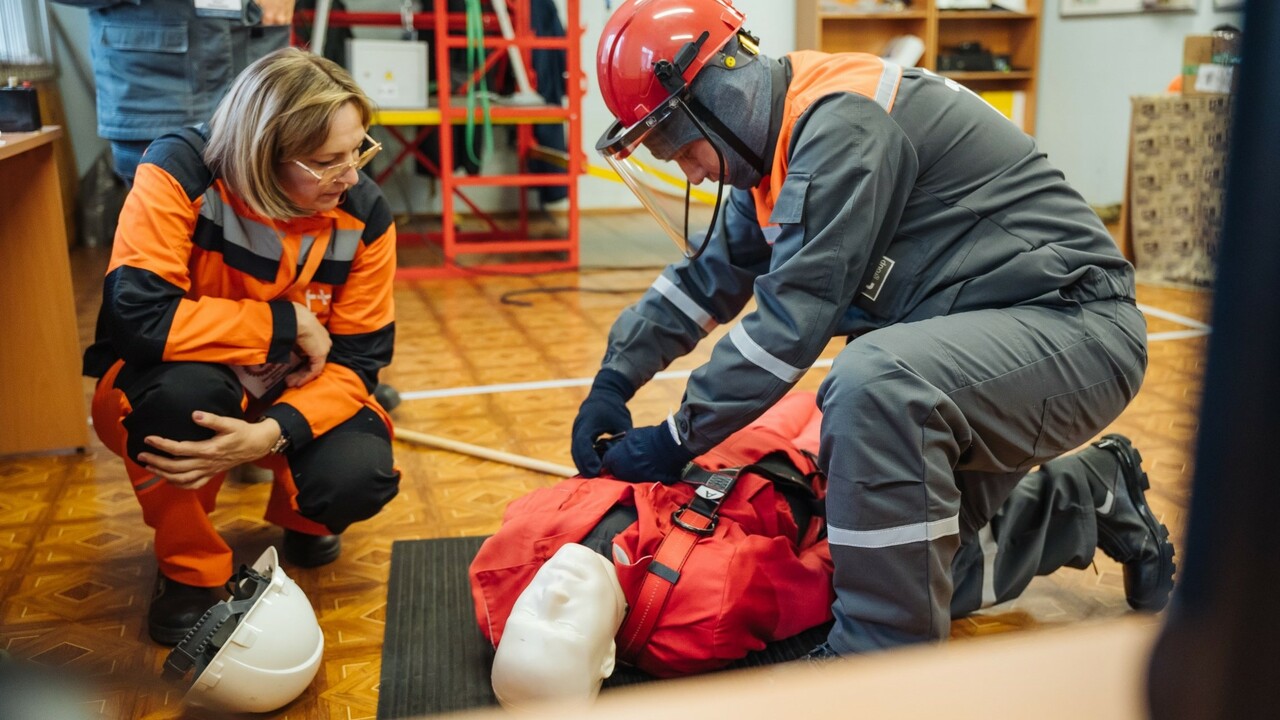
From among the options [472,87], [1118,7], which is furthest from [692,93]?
[1118,7]

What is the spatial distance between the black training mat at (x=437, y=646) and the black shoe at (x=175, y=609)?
0.99 ft

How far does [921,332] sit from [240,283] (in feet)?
3.79

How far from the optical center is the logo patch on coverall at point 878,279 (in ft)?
5.57

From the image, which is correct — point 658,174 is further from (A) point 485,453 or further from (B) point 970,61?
(B) point 970,61

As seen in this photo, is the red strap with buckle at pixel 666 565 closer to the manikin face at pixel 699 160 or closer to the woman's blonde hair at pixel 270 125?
the manikin face at pixel 699 160

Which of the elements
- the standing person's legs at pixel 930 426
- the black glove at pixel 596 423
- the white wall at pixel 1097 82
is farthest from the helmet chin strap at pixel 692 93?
the white wall at pixel 1097 82

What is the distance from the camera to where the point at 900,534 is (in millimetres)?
1471

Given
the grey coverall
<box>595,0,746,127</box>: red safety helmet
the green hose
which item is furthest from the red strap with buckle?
the green hose

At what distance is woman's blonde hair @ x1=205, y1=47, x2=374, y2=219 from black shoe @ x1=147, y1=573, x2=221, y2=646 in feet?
2.06

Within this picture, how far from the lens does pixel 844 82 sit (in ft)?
5.37

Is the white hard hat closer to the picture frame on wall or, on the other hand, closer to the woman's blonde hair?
the woman's blonde hair

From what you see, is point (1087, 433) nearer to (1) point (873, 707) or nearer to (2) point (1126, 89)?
(1) point (873, 707)

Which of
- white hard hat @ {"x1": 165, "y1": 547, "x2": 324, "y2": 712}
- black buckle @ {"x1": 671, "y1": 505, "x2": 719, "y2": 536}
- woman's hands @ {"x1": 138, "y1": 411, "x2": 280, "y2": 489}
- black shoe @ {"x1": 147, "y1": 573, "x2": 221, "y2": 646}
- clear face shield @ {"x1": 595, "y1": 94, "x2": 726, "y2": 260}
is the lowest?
black shoe @ {"x1": 147, "y1": 573, "x2": 221, "y2": 646}

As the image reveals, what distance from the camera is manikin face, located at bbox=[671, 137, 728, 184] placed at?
1722mm
